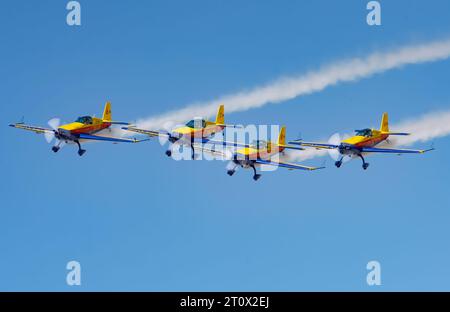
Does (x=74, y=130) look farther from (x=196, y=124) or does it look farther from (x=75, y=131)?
(x=196, y=124)

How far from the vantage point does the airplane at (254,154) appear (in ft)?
388

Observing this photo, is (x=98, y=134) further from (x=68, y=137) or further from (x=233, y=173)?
(x=233, y=173)

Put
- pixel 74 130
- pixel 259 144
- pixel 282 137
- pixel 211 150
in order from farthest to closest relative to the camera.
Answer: pixel 282 137, pixel 74 130, pixel 211 150, pixel 259 144

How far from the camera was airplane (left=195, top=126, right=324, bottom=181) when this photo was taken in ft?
388

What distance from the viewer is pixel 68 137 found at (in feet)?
403

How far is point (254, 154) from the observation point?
11900cm

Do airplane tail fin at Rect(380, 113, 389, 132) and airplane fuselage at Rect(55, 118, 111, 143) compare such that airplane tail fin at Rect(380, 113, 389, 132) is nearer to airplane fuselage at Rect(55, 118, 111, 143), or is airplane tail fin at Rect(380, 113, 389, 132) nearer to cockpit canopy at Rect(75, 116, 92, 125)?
airplane fuselage at Rect(55, 118, 111, 143)

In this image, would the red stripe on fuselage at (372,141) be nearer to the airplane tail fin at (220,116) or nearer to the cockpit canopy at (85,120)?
the airplane tail fin at (220,116)

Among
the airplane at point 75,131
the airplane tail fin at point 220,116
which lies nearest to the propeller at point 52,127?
the airplane at point 75,131

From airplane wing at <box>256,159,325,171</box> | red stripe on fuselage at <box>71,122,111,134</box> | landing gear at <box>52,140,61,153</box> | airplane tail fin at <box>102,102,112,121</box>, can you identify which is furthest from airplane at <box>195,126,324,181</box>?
landing gear at <box>52,140,61,153</box>

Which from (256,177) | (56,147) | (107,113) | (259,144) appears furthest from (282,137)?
(56,147)
